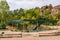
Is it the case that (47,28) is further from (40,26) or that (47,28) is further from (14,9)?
(14,9)

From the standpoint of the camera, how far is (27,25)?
373cm

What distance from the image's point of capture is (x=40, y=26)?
374 centimetres

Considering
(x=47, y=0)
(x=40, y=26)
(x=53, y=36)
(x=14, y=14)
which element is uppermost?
(x=47, y=0)

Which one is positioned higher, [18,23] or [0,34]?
[18,23]

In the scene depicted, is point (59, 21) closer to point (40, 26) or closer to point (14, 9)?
point (40, 26)

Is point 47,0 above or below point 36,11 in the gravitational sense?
above

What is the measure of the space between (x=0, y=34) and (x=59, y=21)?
135 cm

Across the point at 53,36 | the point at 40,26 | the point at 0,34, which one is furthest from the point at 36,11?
the point at 0,34

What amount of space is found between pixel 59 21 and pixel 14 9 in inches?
41.3

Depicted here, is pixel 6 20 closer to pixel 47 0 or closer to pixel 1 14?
pixel 1 14

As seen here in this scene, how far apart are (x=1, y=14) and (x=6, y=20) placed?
180mm

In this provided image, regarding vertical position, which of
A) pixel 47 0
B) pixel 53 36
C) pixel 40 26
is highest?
pixel 47 0

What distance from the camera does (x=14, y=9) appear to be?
3.76 metres

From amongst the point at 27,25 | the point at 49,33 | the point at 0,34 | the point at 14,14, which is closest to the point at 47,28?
the point at 49,33
